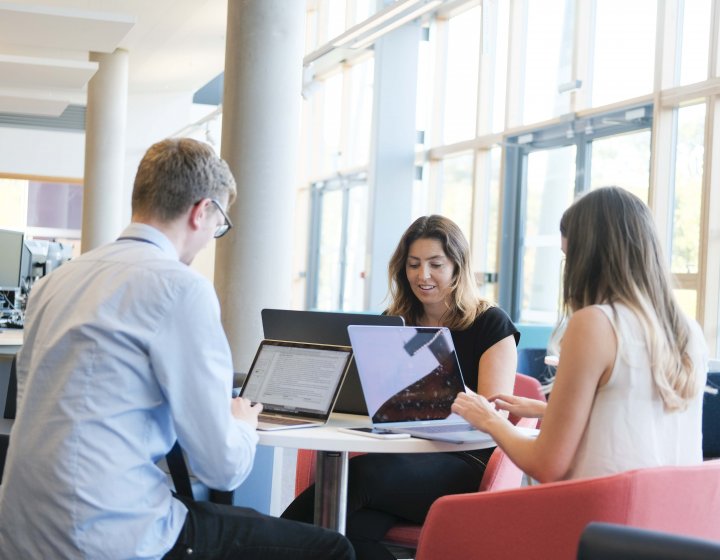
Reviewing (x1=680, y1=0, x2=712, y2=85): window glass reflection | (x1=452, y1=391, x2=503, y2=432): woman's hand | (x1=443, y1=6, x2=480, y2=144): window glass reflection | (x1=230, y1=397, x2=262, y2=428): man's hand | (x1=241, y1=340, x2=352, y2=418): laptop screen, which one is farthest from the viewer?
(x1=443, y1=6, x2=480, y2=144): window glass reflection

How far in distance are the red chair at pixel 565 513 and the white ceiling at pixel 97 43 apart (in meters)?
6.94

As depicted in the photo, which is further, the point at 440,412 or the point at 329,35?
the point at 329,35

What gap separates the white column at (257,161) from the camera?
16.8ft

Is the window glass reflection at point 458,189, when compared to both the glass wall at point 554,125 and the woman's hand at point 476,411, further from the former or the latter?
the woman's hand at point 476,411

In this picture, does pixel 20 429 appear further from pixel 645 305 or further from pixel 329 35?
pixel 329 35

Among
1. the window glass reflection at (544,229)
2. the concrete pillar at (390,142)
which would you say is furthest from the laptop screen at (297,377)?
the concrete pillar at (390,142)

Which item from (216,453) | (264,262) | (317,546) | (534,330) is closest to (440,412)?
(317,546)

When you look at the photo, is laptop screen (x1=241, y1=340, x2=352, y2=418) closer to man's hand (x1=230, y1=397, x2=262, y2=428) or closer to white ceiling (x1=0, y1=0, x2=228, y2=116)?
man's hand (x1=230, y1=397, x2=262, y2=428)

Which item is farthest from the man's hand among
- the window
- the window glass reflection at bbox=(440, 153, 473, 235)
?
the window glass reflection at bbox=(440, 153, 473, 235)

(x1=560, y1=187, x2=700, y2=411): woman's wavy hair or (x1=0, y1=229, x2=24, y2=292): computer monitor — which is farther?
(x1=0, y1=229, x2=24, y2=292): computer monitor

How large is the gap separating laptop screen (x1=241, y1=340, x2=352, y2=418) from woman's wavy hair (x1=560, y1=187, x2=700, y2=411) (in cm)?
72

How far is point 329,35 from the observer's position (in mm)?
12930

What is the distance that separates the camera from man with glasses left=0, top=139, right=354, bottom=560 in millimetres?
1706

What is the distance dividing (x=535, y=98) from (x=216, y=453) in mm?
7028
